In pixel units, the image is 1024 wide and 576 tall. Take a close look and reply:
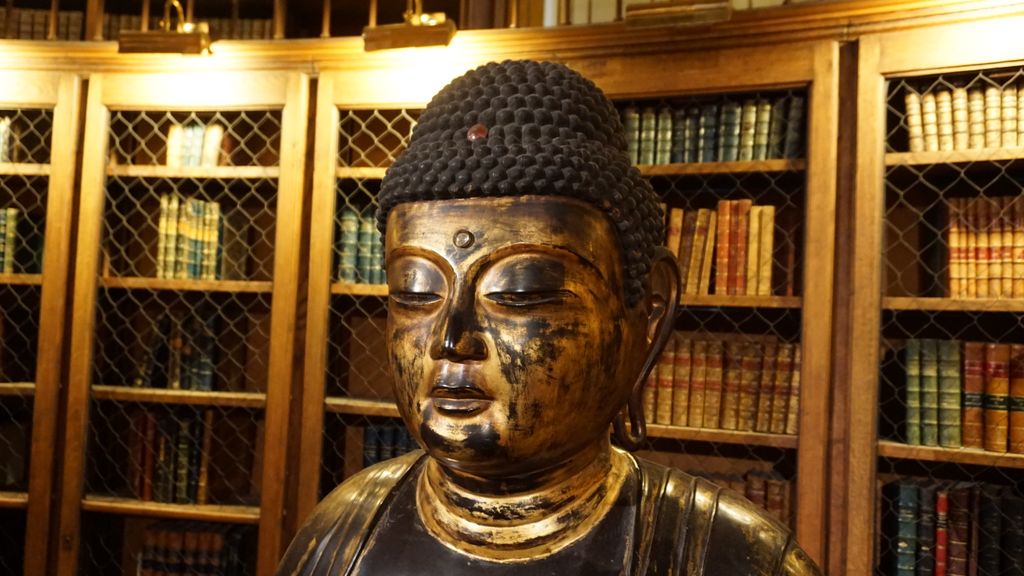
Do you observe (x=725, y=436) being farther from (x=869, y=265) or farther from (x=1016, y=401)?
(x=1016, y=401)

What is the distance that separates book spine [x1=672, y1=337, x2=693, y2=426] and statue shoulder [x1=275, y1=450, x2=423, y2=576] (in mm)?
1067

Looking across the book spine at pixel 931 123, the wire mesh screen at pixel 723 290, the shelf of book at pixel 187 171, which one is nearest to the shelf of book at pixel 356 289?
the wire mesh screen at pixel 723 290

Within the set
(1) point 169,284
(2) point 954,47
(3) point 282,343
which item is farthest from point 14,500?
(2) point 954,47

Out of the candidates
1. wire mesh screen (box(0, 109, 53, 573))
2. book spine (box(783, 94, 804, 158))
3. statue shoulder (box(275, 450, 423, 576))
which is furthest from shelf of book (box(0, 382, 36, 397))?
book spine (box(783, 94, 804, 158))

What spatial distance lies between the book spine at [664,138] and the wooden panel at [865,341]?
1.48ft

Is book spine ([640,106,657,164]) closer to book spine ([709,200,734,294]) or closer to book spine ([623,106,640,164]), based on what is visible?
book spine ([623,106,640,164])

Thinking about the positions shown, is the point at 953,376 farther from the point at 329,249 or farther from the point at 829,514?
the point at 329,249

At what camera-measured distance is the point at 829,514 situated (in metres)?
1.67

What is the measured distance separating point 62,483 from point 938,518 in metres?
2.25

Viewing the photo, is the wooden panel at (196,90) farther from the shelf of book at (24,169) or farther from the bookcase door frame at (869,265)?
the bookcase door frame at (869,265)

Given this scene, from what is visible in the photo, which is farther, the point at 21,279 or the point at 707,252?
the point at 21,279

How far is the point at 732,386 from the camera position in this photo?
6.05ft

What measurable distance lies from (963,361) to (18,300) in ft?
8.74

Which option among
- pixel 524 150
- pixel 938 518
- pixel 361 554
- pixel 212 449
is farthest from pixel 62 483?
pixel 938 518
